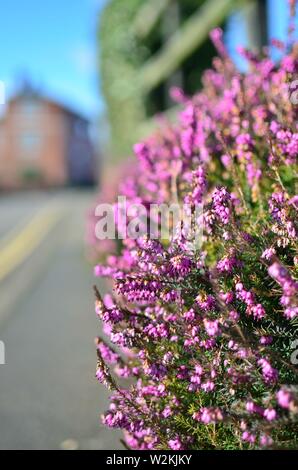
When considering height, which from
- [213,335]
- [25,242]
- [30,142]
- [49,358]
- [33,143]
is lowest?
[49,358]

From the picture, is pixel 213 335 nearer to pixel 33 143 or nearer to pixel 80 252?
pixel 80 252

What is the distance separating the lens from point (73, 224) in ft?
67.9

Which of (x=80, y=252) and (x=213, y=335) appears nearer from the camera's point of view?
(x=213, y=335)

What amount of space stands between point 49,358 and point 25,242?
1073cm

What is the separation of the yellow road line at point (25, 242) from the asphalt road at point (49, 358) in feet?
0.33

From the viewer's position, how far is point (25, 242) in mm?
16812

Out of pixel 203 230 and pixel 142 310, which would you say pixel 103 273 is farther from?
pixel 203 230

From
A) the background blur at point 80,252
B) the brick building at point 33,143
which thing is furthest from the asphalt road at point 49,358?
the brick building at point 33,143

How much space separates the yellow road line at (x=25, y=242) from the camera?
13281mm

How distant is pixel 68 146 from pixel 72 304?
217ft

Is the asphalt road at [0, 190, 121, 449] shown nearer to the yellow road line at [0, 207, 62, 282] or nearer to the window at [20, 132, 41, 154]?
the yellow road line at [0, 207, 62, 282]

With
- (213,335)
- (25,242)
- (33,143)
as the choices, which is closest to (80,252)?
(25,242)

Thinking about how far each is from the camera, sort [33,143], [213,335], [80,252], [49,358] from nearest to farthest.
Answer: [213,335]
[49,358]
[80,252]
[33,143]
